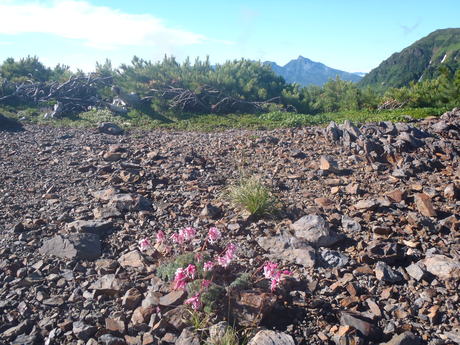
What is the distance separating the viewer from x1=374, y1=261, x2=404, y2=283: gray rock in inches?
146

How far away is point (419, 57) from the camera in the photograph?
2596 inches

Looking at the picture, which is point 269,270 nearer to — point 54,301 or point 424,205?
point 54,301

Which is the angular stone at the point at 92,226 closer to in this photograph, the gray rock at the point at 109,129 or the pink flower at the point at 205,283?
the pink flower at the point at 205,283

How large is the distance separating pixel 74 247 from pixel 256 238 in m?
1.77

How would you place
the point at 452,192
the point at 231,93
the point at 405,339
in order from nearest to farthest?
the point at 405,339 → the point at 452,192 → the point at 231,93

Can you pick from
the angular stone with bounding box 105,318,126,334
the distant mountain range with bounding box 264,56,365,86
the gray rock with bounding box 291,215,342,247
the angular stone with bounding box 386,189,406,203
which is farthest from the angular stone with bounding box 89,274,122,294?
the distant mountain range with bounding box 264,56,365,86

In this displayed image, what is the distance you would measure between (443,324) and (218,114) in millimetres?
9005

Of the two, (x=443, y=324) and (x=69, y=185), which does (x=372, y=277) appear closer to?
(x=443, y=324)

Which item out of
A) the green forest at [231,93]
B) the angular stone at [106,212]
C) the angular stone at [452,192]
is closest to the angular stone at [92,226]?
the angular stone at [106,212]

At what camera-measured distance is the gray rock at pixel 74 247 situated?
4.29 meters

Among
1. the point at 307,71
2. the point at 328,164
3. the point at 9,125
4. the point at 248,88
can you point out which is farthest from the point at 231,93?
the point at 307,71

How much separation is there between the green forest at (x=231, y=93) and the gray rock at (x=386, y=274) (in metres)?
6.28

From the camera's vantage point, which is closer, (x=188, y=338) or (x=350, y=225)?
(x=188, y=338)

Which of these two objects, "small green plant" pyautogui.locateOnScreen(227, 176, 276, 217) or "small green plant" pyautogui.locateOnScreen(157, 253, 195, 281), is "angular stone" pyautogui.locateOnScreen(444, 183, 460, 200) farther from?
"small green plant" pyautogui.locateOnScreen(157, 253, 195, 281)
